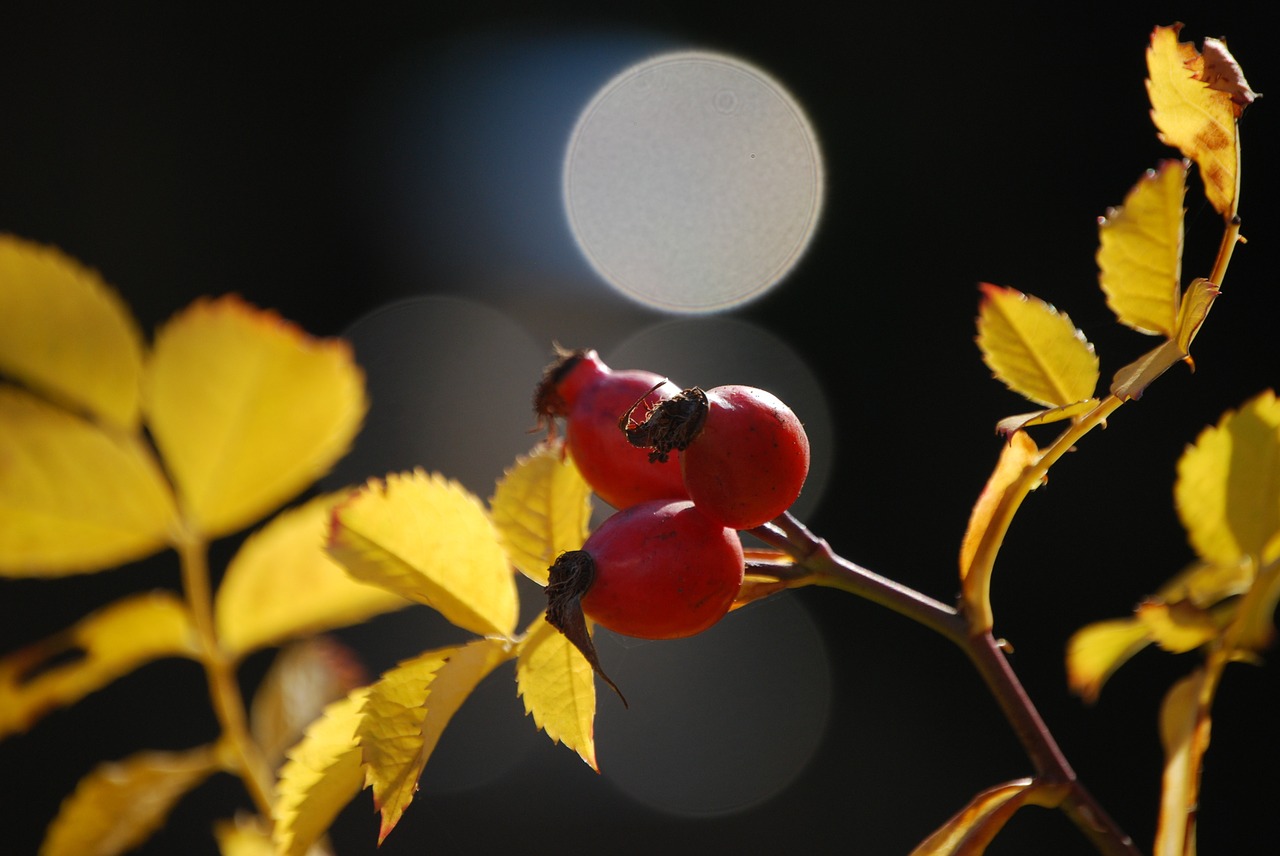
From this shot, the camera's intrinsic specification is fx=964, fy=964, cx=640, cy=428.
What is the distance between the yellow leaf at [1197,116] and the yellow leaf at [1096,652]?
0.36 m

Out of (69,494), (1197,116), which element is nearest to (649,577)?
(1197,116)

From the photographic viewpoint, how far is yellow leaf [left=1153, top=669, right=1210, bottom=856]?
487mm

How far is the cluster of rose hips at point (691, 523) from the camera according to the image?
555 mm

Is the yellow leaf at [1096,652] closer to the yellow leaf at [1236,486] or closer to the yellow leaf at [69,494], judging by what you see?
the yellow leaf at [1236,486]

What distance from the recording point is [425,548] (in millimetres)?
597

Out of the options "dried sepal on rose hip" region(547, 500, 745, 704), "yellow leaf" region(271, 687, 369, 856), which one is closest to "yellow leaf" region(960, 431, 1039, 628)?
"dried sepal on rose hip" region(547, 500, 745, 704)

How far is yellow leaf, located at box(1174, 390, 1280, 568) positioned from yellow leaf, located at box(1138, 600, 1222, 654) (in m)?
0.05

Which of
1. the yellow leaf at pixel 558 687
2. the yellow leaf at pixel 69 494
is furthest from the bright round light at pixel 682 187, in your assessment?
the yellow leaf at pixel 558 687

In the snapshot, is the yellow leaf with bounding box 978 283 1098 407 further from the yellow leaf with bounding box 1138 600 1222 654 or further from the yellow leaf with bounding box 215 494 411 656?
the yellow leaf with bounding box 215 494 411 656

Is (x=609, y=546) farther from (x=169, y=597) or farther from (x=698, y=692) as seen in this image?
(x=698, y=692)

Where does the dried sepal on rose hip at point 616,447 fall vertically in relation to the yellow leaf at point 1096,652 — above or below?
above

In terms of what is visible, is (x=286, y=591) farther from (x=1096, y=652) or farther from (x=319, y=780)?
(x=1096, y=652)

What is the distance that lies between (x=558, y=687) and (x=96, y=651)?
46cm

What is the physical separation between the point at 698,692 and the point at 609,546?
2.72 metres
